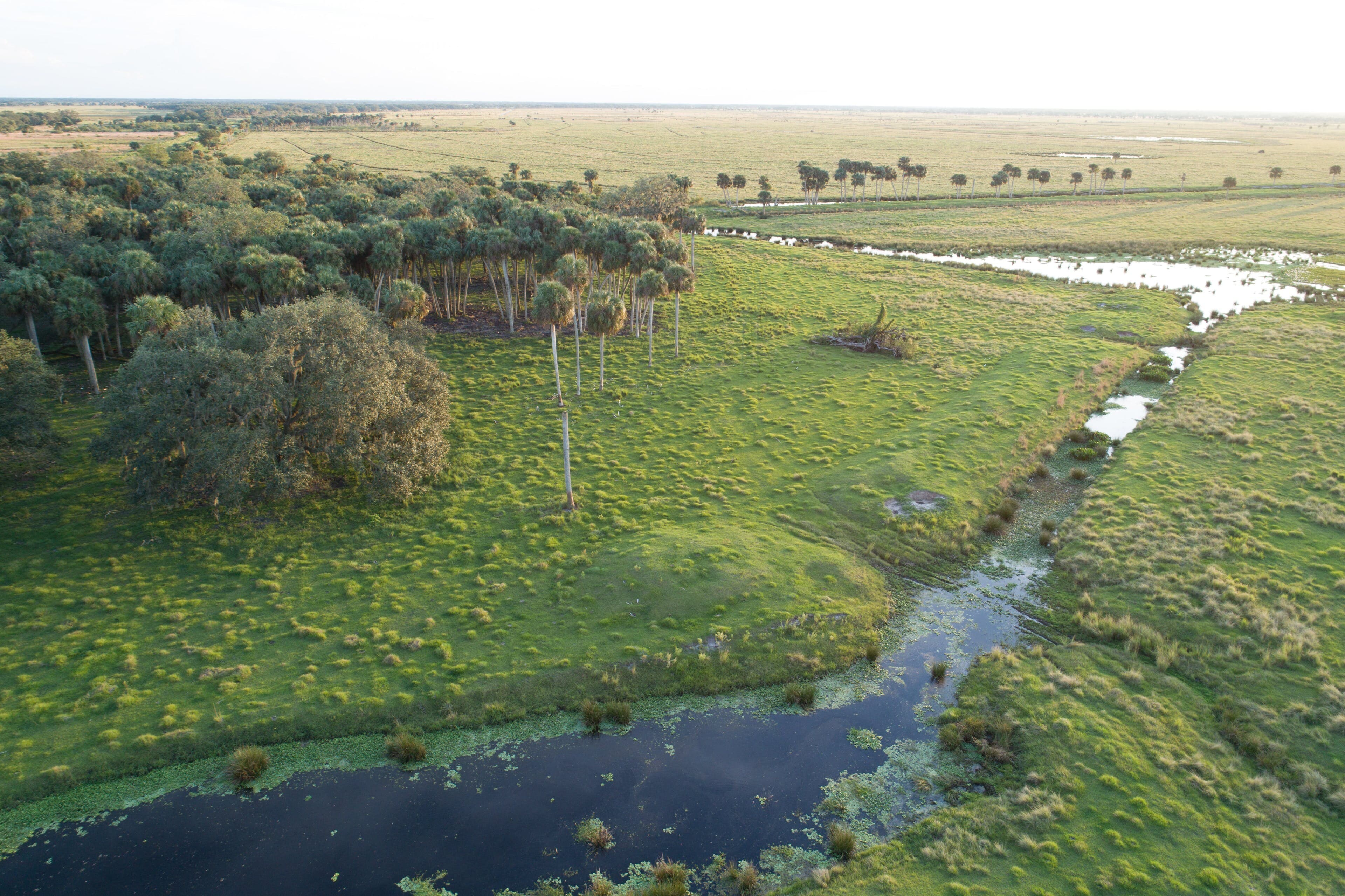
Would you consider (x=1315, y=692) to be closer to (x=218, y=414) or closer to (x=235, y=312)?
(x=218, y=414)

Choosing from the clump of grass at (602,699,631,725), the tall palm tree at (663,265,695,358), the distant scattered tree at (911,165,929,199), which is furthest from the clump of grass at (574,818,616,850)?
the distant scattered tree at (911,165,929,199)

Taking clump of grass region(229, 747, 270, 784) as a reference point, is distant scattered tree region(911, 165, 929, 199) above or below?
above

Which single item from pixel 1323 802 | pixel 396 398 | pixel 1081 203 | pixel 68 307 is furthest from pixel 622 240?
pixel 1081 203

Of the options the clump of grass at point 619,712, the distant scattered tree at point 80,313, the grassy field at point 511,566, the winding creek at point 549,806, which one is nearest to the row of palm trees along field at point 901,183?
the grassy field at point 511,566

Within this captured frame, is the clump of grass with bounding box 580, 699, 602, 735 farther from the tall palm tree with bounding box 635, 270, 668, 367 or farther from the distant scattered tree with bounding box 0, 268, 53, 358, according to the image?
the distant scattered tree with bounding box 0, 268, 53, 358

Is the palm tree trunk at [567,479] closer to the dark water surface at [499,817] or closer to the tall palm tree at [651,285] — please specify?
the dark water surface at [499,817]

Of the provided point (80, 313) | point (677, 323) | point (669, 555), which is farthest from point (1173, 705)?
point (80, 313)

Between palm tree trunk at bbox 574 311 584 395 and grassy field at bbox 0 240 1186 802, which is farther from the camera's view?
palm tree trunk at bbox 574 311 584 395
